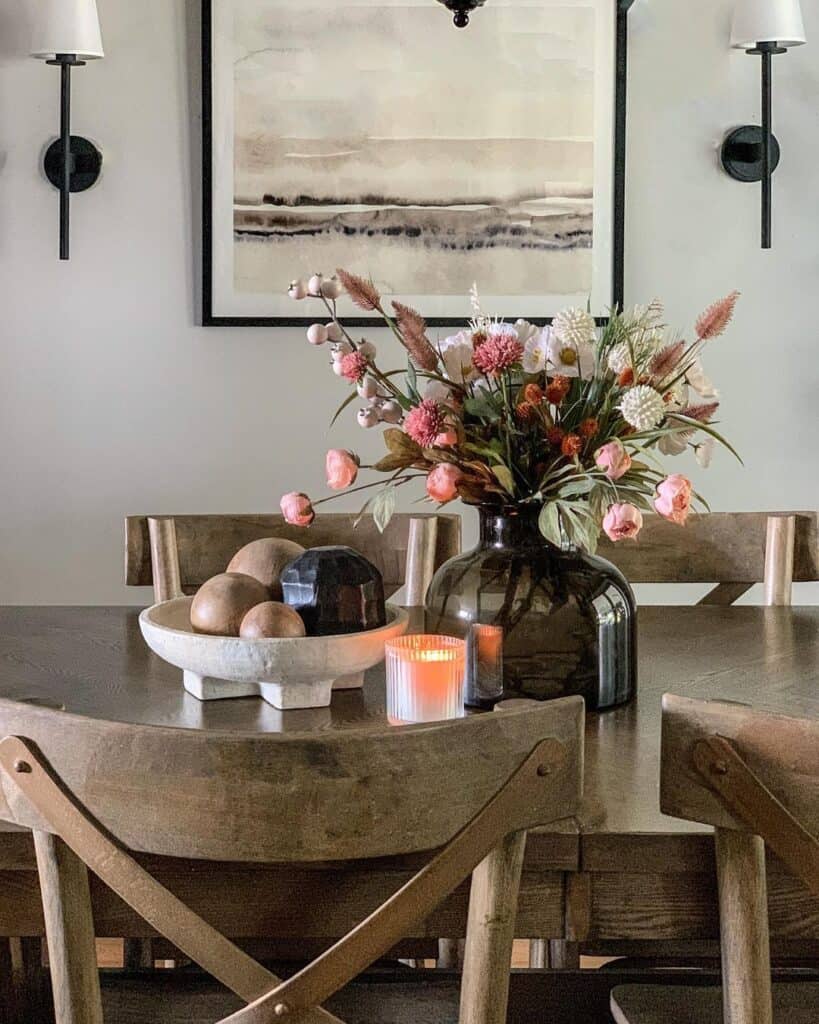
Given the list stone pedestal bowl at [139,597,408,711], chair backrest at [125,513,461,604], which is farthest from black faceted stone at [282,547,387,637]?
chair backrest at [125,513,461,604]

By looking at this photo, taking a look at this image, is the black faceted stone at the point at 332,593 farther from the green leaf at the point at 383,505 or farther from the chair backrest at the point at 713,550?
the chair backrest at the point at 713,550

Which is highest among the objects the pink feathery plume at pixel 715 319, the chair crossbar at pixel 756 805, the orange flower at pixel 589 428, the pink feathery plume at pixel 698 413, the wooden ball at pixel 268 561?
the pink feathery plume at pixel 715 319

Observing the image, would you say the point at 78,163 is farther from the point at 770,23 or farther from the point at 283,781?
the point at 283,781

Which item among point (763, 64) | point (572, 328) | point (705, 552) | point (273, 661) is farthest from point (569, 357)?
point (763, 64)

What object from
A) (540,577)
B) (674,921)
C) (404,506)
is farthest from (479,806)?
(404,506)

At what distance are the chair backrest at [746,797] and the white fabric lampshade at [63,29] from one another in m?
2.10

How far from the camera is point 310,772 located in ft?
2.84

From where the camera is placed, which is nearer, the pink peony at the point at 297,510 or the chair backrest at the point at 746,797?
the chair backrest at the point at 746,797

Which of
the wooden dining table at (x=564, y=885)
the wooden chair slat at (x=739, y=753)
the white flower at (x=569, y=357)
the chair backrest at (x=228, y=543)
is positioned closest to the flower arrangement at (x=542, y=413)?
the white flower at (x=569, y=357)

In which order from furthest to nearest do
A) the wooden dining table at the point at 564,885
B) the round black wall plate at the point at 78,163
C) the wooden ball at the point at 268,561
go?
the round black wall plate at the point at 78,163 → the wooden ball at the point at 268,561 → the wooden dining table at the point at 564,885

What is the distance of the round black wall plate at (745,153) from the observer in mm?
2768

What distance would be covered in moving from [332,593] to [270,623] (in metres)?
0.09

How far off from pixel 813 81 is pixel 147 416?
5.32 feet

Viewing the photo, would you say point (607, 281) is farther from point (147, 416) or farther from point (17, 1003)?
point (17, 1003)
